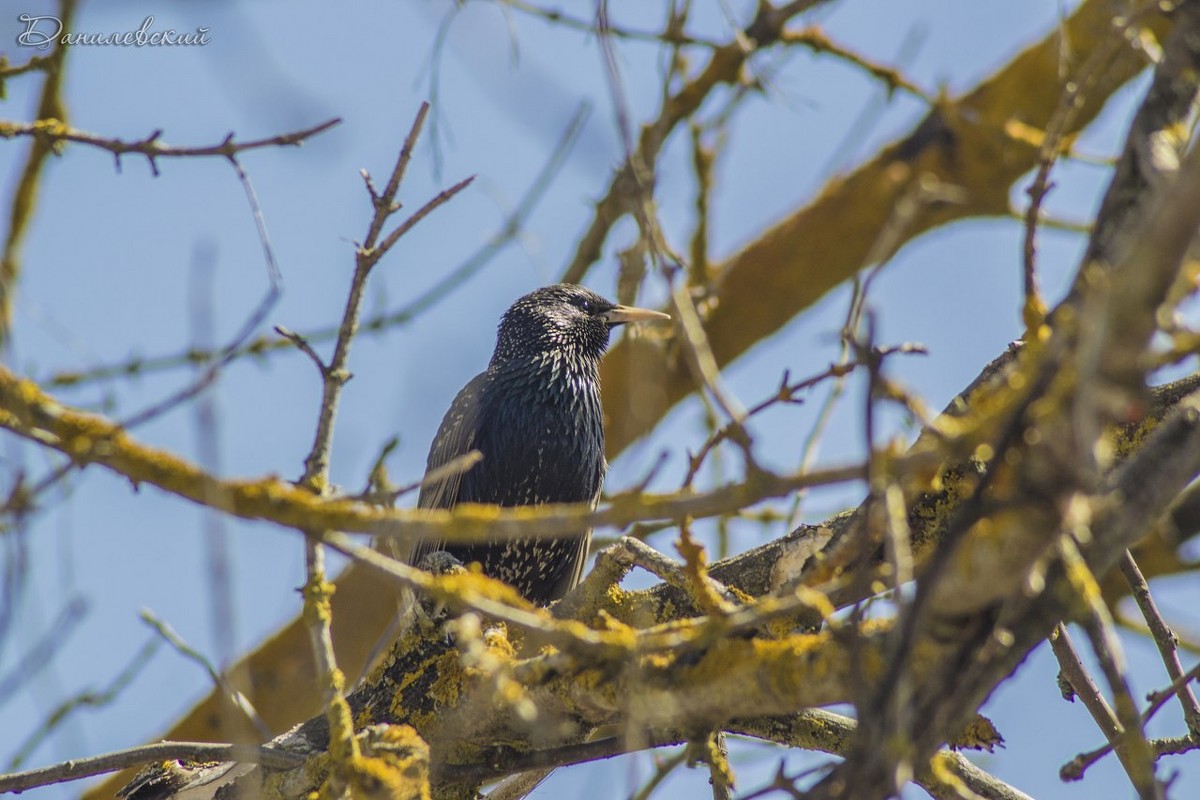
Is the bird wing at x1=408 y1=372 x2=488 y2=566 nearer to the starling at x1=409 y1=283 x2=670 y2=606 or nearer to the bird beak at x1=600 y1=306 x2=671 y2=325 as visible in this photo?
the starling at x1=409 y1=283 x2=670 y2=606

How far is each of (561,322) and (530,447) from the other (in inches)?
34.3

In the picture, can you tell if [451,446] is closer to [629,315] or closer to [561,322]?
[561,322]

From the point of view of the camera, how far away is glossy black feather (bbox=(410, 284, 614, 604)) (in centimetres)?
456

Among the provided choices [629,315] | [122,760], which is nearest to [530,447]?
[629,315]

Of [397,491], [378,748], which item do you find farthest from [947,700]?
[378,748]

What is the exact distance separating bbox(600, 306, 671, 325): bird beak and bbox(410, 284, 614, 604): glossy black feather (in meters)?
0.23

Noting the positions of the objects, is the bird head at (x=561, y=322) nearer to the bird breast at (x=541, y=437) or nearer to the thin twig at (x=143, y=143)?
the bird breast at (x=541, y=437)

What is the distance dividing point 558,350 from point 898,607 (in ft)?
11.6

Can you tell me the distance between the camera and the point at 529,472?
4555 millimetres

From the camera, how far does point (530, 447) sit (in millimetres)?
4594

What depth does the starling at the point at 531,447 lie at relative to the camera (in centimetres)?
456

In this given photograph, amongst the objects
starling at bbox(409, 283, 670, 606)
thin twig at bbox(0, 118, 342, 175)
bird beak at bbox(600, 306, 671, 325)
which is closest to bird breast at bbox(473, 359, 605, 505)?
starling at bbox(409, 283, 670, 606)

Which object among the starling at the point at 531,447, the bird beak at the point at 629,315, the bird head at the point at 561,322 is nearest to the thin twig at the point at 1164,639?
the starling at the point at 531,447

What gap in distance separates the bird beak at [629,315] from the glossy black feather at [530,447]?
0.23 meters
